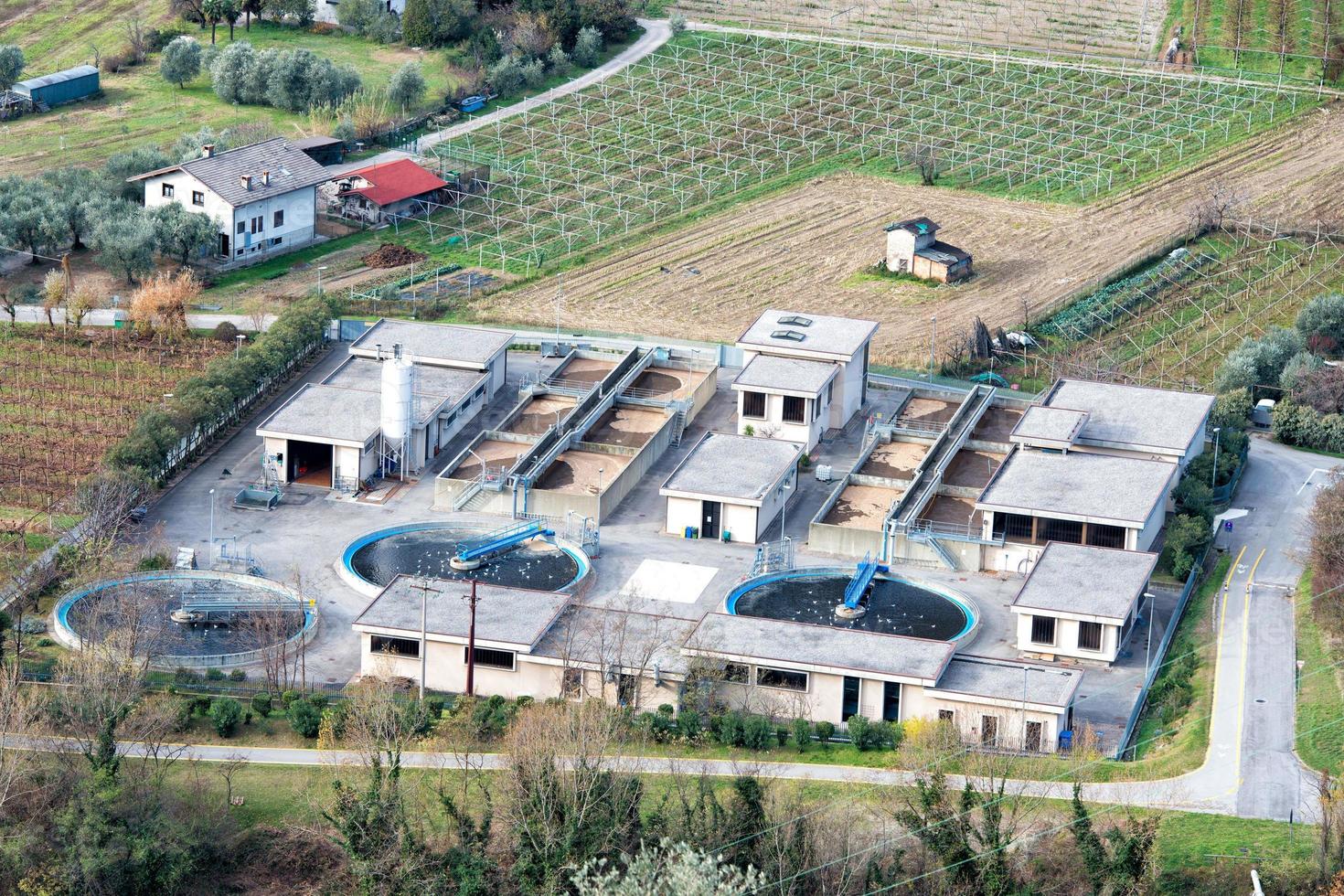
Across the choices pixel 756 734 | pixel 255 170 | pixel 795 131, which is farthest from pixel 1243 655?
pixel 795 131

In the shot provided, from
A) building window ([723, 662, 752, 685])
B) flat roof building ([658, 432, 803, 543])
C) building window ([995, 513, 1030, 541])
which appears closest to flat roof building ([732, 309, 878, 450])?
flat roof building ([658, 432, 803, 543])

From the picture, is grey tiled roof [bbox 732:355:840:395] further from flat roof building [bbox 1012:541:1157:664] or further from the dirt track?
flat roof building [bbox 1012:541:1157:664]

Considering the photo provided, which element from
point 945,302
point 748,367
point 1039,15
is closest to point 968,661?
point 748,367

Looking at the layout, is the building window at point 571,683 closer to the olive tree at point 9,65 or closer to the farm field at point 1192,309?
the farm field at point 1192,309

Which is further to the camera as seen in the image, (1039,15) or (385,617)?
(1039,15)

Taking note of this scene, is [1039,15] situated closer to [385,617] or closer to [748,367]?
[748,367]

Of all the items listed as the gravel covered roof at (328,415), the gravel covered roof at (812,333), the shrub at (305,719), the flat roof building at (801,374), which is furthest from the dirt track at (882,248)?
the shrub at (305,719)
